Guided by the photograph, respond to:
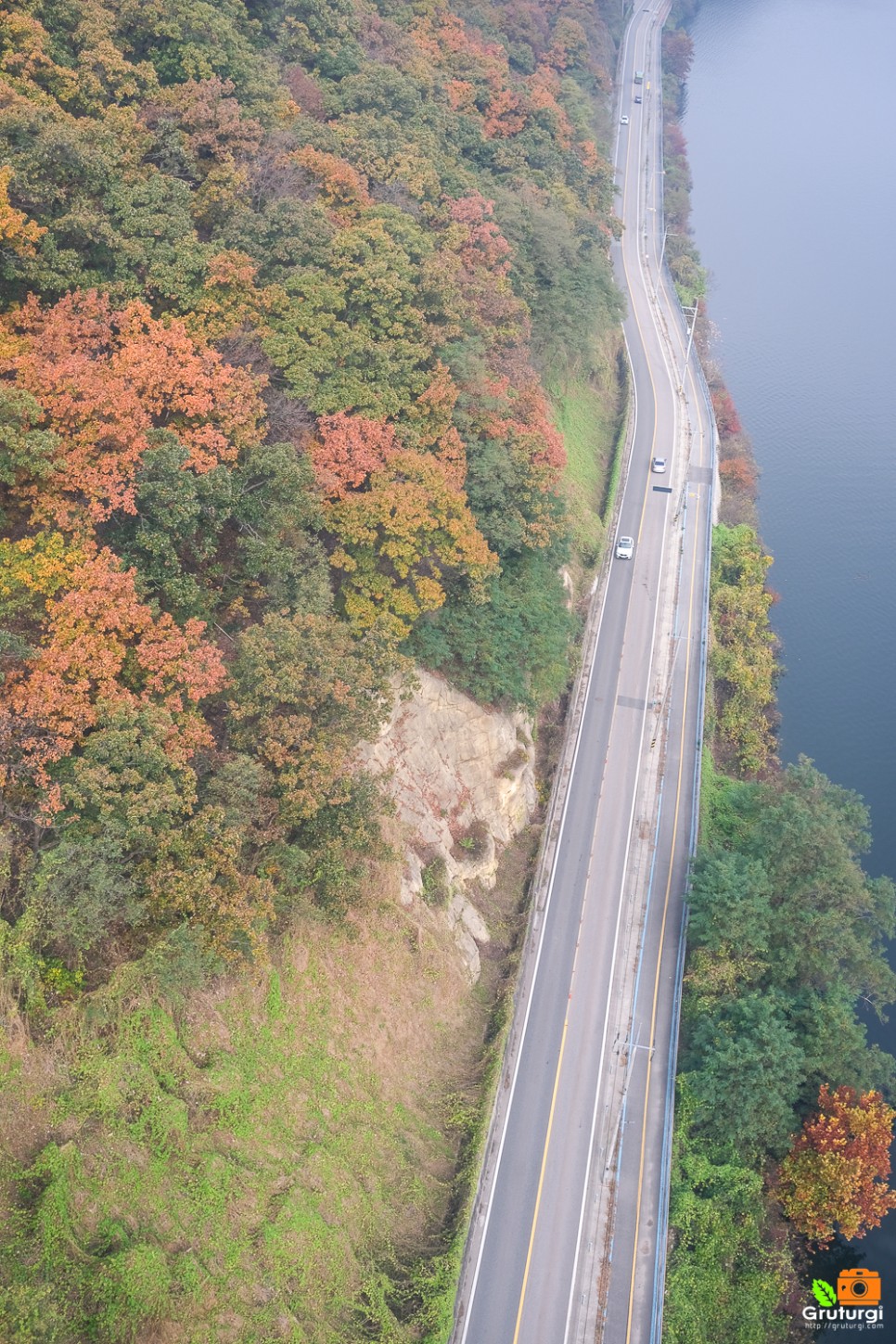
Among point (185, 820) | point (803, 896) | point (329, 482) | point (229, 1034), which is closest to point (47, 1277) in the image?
point (229, 1034)

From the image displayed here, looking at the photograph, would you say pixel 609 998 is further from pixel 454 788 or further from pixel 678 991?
pixel 454 788

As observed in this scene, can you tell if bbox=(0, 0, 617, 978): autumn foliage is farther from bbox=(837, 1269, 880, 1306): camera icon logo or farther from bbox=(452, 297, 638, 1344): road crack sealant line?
bbox=(837, 1269, 880, 1306): camera icon logo

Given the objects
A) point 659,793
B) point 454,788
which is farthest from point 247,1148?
point 659,793

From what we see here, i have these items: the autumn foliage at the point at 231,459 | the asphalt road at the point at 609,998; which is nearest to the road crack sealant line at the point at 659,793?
the asphalt road at the point at 609,998

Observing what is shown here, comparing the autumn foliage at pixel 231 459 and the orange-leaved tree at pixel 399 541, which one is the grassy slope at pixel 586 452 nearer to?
the autumn foliage at pixel 231 459

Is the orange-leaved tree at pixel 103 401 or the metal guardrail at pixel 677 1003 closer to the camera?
the orange-leaved tree at pixel 103 401

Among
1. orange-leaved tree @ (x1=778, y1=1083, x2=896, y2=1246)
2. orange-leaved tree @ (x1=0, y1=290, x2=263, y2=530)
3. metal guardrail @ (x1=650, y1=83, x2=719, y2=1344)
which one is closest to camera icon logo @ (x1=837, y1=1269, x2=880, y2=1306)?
orange-leaved tree @ (x1=778, y1=1083, x2=896, y2=1246)
